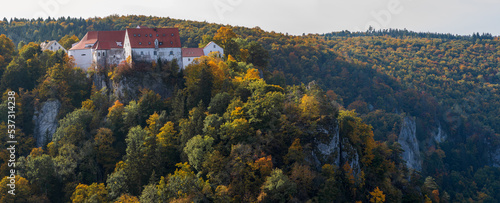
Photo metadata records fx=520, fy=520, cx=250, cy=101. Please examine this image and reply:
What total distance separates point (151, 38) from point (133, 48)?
3.13 metres

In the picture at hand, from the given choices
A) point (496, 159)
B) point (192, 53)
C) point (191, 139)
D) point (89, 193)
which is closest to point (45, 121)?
point (89, 193)

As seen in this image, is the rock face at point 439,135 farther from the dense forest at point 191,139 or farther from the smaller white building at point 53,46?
the smaller white building at point 53,46

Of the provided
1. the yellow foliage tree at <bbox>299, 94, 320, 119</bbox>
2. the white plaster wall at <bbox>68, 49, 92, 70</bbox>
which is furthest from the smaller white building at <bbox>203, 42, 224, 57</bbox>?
the yellow foliage tree at <bbox>299, 94, 320, 119</bbox>

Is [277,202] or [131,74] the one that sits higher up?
[131,74]

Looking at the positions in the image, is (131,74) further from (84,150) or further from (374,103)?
(374,103)

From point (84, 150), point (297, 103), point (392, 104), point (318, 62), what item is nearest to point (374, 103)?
point (392, 104)

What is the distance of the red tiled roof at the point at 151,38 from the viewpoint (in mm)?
76188

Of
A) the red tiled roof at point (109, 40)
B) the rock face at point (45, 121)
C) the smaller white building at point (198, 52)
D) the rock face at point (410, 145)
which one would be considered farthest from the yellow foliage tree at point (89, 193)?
the rock face at point (410, 145)

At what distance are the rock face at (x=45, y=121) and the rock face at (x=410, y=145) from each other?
99798 millimetres

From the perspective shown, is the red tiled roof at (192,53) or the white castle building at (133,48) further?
the red tiled roof at (192,53)

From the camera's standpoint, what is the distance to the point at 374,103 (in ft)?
618

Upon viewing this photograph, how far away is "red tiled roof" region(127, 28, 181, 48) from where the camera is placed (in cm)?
7619

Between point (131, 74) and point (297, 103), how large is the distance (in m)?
24.5

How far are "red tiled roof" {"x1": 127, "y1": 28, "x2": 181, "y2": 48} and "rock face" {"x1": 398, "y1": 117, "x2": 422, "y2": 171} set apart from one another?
299 ft
